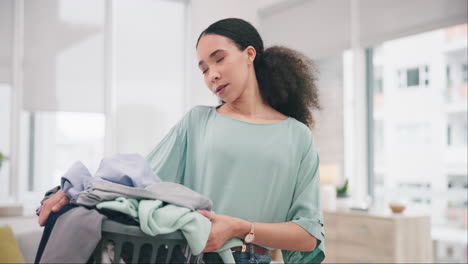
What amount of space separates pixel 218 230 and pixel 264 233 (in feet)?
0.64

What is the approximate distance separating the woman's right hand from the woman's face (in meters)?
0.43

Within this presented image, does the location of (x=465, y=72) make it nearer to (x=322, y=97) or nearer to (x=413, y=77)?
(x=413, y=77)

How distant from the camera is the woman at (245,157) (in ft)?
3.83

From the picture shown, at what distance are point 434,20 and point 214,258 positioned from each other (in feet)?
11.3

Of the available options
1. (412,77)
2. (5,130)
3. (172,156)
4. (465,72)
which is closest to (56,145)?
(5,130)

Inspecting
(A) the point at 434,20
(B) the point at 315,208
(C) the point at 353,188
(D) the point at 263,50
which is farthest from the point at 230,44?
(C) the point at 353,188

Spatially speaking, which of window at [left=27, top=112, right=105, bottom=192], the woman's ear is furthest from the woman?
window at [left=27, top=112, right=105, bottom=192]

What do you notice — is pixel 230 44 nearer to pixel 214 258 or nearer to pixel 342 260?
pixel 214 258

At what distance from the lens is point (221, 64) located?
Answer: 117 cm

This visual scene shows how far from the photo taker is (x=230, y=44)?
46.8 inches

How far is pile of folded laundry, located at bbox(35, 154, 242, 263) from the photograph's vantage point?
0.76m

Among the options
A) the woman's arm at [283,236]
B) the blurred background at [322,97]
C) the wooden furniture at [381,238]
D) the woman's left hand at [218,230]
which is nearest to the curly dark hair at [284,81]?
the woman's arm at [283,236]

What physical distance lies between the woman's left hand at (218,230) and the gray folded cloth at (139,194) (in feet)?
0.11

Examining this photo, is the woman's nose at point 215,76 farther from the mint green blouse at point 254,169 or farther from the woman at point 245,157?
the mint green blouse at point 254,169
